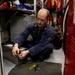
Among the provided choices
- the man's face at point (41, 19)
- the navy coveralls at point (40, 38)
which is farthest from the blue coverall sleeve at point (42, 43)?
the man's face at point (41, 19)

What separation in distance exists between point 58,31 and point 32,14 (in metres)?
0.61

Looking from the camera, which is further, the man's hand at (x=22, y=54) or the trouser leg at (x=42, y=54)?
the trouser leg at (x=42, y=54)

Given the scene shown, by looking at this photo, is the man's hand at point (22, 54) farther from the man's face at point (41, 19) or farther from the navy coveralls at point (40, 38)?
the man's face at point (41, 19)

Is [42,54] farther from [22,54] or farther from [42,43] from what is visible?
[22,54]

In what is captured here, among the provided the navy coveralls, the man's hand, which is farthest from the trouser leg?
the man's hand

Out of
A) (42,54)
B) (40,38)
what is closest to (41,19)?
(40,38)

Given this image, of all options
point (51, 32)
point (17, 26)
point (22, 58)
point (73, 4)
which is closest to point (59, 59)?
point (51, 32)

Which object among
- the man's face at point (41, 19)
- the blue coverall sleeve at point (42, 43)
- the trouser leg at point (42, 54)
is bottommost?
the trouser leg at point (42, 54)

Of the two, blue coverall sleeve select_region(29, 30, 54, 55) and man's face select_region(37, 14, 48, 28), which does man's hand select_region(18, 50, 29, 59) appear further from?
A: man's face select_region(37, 14, 48, 28)

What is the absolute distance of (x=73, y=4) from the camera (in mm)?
901

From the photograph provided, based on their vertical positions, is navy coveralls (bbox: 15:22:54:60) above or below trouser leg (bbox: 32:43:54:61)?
above

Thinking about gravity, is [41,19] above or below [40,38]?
above

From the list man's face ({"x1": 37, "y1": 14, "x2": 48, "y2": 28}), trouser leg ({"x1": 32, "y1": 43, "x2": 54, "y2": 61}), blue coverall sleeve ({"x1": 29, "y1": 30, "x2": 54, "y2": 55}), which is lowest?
trouser leg ({"x1": 32, "y1": 43, "x2": 54, "y2": 61})

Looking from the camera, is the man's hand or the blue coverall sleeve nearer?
the man's hand
